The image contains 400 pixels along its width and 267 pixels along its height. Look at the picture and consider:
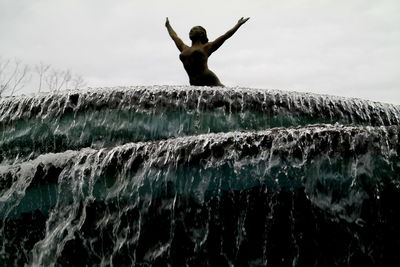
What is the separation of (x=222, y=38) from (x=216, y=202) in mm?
5074

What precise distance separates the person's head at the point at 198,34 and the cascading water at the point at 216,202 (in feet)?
15.6

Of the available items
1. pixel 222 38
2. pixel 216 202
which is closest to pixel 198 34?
pixel 222 38

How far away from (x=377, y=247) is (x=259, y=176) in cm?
106

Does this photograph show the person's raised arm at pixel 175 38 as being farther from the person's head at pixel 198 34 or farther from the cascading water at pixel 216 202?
the cascading water at pixel 216 202

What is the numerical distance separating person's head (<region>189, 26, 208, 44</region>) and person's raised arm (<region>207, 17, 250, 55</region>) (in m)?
0.27

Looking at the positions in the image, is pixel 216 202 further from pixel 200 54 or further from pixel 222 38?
pixel 222 38

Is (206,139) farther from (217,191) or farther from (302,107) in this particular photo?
(302,107)

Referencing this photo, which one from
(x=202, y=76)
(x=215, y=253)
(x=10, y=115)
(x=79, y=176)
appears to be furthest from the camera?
(x=202, y=76)

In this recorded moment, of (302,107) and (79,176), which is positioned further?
(302,107)

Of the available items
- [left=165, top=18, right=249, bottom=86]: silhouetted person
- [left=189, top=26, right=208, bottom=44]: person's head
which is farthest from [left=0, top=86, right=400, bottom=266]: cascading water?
[left=189, top=26, right=208, bottom=44]: person's head

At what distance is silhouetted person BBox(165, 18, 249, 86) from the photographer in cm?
793

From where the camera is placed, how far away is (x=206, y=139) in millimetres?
3660

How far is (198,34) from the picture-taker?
8.15 metres

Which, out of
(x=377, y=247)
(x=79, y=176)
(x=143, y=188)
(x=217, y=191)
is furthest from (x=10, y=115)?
(x=377, y=247)
